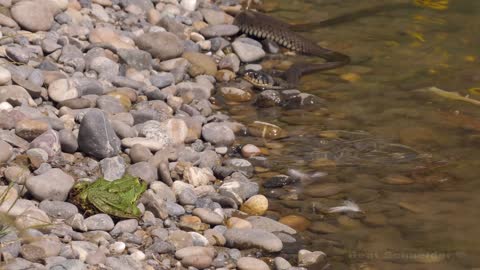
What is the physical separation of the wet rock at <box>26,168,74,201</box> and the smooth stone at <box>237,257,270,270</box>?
1.20 meters

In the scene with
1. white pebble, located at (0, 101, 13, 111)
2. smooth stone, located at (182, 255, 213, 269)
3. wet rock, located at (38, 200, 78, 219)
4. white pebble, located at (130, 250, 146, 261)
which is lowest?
smooth stone, located at (182, 255, 213, 269)

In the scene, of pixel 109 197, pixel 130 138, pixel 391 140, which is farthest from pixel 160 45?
pixel 109 197

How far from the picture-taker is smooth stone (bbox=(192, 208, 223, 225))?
6418mm

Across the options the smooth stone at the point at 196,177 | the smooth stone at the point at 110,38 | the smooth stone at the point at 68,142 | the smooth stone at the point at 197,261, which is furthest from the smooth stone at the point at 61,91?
the smooth stone at the point at 197,261

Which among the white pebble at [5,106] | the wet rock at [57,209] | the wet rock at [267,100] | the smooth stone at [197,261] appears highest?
the white pebble at [5,106]

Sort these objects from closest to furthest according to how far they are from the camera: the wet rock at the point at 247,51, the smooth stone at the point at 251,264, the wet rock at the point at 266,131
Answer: the smooth stone at the point at 251,264
the wet rock at the point at 266,131
the wet rock at the point at 247,51

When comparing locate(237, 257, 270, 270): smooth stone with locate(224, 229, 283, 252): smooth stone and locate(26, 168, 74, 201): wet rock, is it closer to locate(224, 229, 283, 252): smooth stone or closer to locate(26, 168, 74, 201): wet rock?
locate(224, 229, 283, 252): smooth stone

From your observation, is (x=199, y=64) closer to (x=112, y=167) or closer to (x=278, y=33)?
(x=278, y=33)

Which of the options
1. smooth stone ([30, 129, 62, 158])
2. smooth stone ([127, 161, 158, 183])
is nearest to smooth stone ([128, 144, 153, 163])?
smooth stone ([127, 161, 158, 183])

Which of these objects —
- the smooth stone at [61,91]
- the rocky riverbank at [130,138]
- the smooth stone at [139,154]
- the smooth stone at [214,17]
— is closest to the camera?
the rocky riverbank at [130,138]

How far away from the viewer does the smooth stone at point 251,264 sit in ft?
19.2

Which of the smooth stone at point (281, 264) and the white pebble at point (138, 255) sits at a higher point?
the white pebble at point (138, 255)

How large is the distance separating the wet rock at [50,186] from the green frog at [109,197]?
0.21 feet

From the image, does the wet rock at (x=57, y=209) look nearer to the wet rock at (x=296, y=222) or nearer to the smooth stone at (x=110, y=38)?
the wet rock at (x=296, y=222)
